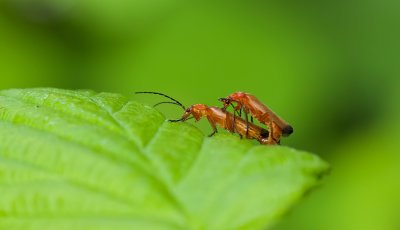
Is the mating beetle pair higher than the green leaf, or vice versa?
the mating beetle pair

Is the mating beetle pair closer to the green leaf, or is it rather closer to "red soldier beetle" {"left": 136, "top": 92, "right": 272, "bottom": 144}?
"red soldier beetle" {"left": 136, "top": 92, "right": 272, "bottom": 144}

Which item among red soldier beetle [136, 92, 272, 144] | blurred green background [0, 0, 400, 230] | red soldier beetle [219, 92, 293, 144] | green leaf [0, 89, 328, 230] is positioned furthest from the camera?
blurred green background [0, 0, 400, 230]

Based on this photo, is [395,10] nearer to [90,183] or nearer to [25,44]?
[25,44]

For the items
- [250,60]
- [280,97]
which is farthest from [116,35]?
[280,97]

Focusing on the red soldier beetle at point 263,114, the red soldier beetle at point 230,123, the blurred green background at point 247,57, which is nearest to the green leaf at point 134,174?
the red soldier beetle at point 230,123

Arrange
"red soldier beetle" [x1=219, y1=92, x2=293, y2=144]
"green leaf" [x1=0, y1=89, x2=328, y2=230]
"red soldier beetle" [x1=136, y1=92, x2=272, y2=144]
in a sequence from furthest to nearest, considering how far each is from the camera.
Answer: "red soldier beetle" [x1=219, y1=92, x2=293, y2=144] → "red soldier beetle" [x1=136, y1=92, x2=272, y2=144] → "green leaf" [x1=0, y1=89, x2=328, y2=230]

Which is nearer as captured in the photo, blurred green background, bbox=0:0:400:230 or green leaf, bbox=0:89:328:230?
green leaf, bbox=0:89:328:230

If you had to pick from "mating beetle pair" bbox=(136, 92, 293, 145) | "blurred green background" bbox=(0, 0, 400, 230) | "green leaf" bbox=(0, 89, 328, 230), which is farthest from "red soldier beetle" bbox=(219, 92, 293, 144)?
"blurred green background" bbox=(0, 0, 400, 230)
